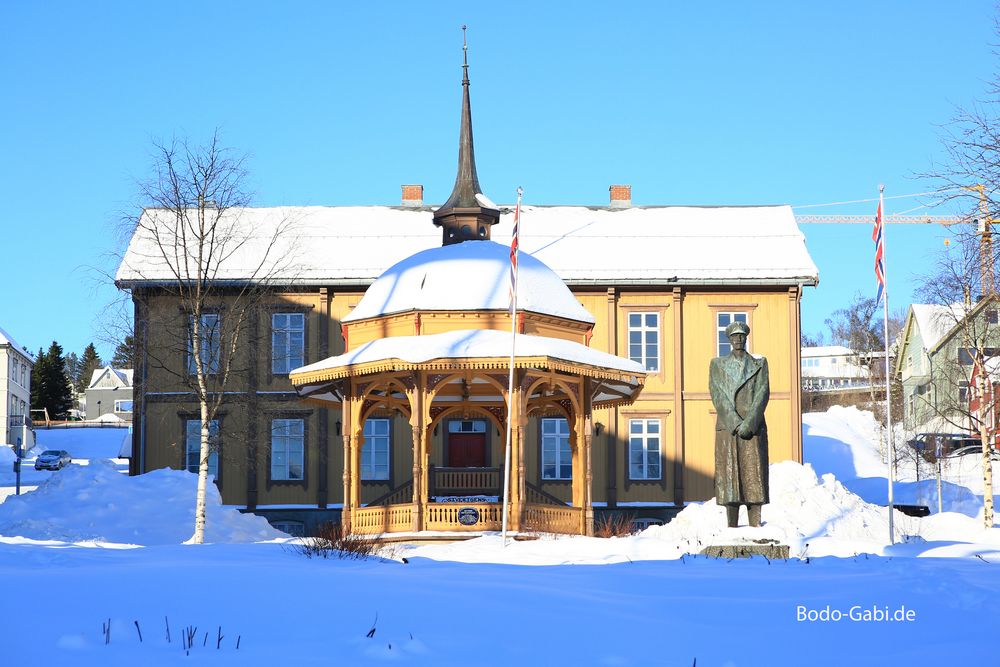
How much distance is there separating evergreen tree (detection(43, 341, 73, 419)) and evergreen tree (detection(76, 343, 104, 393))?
1141 inches

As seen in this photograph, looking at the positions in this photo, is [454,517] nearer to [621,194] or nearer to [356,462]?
[356,462]

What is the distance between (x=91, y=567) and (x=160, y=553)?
357 cm

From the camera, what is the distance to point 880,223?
73.0 ft

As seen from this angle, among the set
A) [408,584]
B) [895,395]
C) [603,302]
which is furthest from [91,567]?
[895,395]


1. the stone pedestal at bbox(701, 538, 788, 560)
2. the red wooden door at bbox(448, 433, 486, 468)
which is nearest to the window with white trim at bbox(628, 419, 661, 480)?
the red wooden door at bbox(448, 433, 486, 468)

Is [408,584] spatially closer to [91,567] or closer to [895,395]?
[91,567]

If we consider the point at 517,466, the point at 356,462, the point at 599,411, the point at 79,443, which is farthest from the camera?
the point at 79,443

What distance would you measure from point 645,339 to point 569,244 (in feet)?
13.3

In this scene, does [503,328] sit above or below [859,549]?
above

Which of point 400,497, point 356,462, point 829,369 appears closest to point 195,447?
point 400,497

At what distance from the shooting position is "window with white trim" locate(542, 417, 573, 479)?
37.3 meters

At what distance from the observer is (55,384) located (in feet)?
336

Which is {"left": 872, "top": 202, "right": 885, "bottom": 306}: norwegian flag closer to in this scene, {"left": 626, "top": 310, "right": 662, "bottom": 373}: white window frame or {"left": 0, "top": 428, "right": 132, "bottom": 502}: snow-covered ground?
{"left": 626, "top": 310, "right": 662, "bottom": 373}: white window frame

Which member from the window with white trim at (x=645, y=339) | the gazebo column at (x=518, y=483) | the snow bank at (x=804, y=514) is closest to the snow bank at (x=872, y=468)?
the snow bank at (x=804, y=514)
